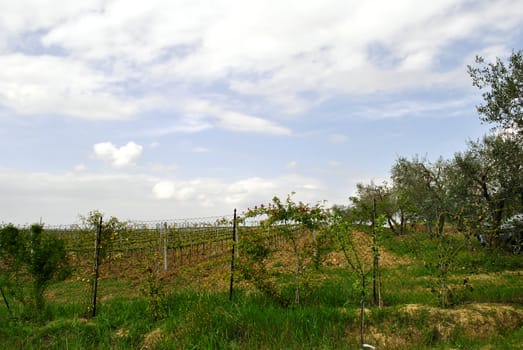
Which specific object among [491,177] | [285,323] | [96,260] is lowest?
[285,323]

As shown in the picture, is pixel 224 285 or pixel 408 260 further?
pixel 408 260

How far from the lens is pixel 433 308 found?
8656mm

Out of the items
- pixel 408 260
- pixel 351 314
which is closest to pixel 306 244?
pixel 351 314

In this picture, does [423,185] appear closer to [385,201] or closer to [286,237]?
[385,201]

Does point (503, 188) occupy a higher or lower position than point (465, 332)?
higher

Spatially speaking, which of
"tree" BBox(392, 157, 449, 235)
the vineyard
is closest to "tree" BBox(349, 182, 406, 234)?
"tree" BBox(392, 157, 449, 235)

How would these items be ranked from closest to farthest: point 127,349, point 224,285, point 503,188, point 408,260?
point 127,349, point 224,285, point 503,188, point 408,260

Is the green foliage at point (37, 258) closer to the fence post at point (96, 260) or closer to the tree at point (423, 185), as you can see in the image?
the fence post at point (96, 260)

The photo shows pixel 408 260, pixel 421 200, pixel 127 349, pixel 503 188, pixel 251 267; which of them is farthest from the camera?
pixel 421 200

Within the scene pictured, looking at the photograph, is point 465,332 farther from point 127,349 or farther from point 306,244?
point 127,349

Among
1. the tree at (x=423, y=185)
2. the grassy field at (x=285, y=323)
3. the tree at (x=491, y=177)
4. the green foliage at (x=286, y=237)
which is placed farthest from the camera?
the tree at (x=423, y=185)

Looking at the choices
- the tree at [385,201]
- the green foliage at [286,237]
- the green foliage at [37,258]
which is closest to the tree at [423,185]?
the tree at [385,201]

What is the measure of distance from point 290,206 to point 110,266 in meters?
15.1

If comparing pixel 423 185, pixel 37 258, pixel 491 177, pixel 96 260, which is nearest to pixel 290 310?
pixel 96 260
